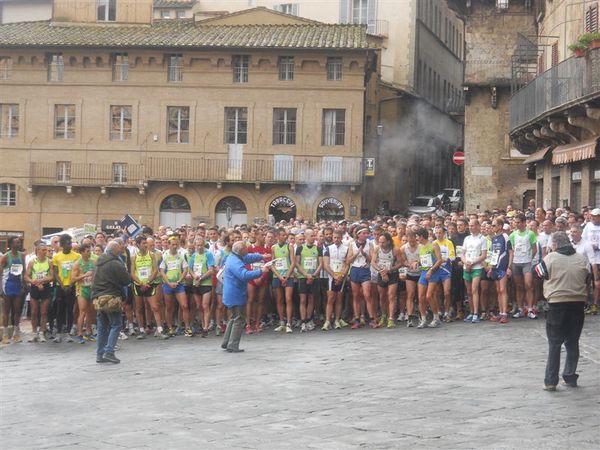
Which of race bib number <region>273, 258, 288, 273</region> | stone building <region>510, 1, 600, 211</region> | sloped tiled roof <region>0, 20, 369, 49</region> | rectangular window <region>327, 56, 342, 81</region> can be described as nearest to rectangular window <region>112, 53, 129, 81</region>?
sloped tiled roof <region>0, 20, 369, 49</region>

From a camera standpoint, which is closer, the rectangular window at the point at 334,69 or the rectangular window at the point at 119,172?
the rectangular window at the point at 334,69

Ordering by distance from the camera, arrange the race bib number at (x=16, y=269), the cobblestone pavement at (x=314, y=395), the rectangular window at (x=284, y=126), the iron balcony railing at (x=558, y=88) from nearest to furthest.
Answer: the cobblestone pavement at (x=314, y=395)
the race bib number at (x=16, y=269)
the iron balcony railing at (x=558, y=88)
the rectangular window at (x=284, y=126)

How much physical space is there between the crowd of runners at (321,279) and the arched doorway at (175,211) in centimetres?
3186

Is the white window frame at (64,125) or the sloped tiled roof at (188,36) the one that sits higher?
the sloped tiled roof at (188,36)

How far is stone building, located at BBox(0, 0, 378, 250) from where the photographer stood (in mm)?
53219

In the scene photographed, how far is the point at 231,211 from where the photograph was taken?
177 feet

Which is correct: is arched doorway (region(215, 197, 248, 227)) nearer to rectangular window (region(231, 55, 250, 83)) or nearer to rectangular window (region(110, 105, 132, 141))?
rectangular window (region(110, 105, 132, 141))

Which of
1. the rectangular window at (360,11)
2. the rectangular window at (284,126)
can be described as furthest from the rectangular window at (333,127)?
the rectangular window at (360,11)

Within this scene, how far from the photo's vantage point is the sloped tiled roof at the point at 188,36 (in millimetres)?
52969

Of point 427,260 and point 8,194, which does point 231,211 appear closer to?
point 8,194

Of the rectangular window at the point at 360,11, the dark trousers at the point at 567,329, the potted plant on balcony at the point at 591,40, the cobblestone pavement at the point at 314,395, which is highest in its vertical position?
the rectangular window at the point at 360,11

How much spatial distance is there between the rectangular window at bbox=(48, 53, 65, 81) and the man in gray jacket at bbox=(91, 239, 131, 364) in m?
38.0

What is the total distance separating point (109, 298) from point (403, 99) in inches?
1862

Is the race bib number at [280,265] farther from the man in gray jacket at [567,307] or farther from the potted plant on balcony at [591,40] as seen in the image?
the potted plant on balcony at [591,40]
